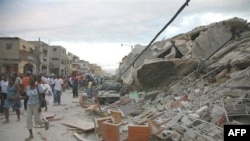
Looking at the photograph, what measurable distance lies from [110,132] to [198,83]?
8.38 m

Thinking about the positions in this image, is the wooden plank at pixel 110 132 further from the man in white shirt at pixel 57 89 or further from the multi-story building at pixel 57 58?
the multi-story building at pixel 57 58

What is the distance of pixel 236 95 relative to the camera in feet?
36.0

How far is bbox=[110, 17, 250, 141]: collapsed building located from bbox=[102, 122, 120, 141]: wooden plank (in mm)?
890

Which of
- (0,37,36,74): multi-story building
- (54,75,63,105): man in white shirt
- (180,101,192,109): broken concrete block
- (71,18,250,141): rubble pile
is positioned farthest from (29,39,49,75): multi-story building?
(180,101,192,109): broken concrete block

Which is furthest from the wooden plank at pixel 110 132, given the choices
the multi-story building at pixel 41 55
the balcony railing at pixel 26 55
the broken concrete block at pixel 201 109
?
the multi-story building at pixel 41 55

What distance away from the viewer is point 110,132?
8539 millimetres

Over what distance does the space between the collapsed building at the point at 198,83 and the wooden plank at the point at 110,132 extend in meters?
0.89

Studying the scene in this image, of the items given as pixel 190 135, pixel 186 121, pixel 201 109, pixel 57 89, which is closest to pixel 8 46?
pixel 57 89

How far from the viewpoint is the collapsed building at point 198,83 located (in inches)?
344

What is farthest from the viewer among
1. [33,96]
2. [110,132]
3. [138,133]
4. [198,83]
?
[198,83]

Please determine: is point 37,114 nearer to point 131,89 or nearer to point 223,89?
point 223,89

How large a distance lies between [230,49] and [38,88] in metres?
12.9

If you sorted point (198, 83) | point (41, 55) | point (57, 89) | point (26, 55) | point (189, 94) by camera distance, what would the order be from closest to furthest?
point (189, 94) → point (198, 83) → point (57, 89) → point (26, 55) → point (41, 55)

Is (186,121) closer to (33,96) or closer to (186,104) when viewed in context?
(186,104)
